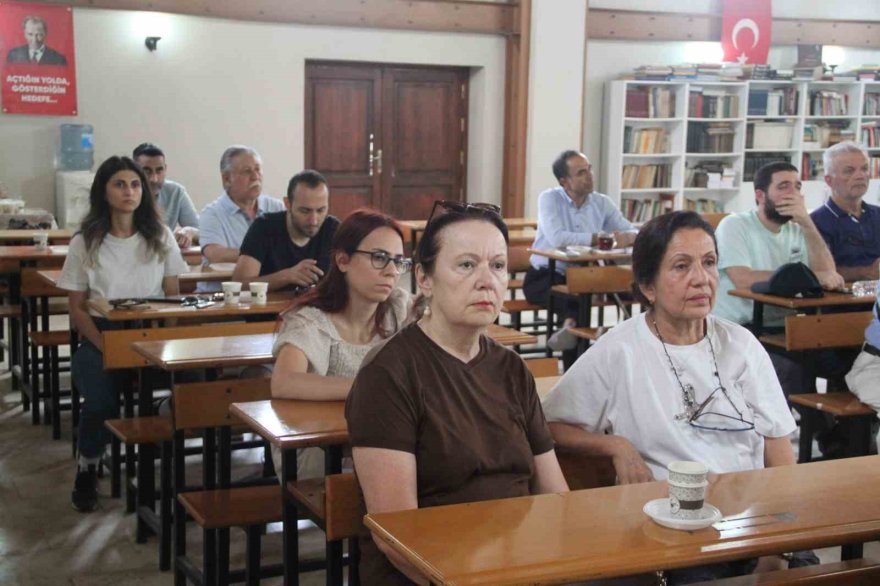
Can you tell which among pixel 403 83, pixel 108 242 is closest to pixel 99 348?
pixel 108 242

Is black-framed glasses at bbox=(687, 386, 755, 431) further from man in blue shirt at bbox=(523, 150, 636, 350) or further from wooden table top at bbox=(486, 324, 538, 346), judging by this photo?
man in blue shirt at bbox=(523, 150, 636, 350)

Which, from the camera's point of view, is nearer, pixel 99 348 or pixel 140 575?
pixel 140 575

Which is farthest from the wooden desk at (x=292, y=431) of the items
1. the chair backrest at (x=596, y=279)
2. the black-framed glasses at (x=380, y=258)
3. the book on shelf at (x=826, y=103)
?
the book on shelf at (x=826, y=103)

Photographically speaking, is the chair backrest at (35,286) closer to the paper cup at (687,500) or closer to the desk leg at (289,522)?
the desk leg at (289,522)

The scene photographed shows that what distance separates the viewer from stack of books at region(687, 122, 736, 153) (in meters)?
11.7

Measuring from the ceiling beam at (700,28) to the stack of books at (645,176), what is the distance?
136 cm

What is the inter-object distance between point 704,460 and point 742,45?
10.3 metres

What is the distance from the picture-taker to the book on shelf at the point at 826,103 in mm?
12156

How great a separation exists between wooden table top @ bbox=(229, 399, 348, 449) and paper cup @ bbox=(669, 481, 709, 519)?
0.92 meters

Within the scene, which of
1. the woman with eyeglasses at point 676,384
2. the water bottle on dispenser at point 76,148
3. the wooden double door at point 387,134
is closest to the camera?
the woman with eyeglasses at point 676,384

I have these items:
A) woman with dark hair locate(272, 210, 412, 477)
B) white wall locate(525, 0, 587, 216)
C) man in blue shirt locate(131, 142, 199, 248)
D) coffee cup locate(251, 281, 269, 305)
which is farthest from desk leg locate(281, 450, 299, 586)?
white wall locate(525, 0, 587, 216)

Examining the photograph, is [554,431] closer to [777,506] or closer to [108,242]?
[777,506]

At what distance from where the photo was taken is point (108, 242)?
4.62 m

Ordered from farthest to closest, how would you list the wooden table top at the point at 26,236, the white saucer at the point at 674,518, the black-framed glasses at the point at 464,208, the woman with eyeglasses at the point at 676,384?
the wooden table top at the point at 26,236 < the woman with eyeglasses at the point at 676,384 < the black-framed glasses at the point at 464,208 < the white saucer at the point at 674,518
